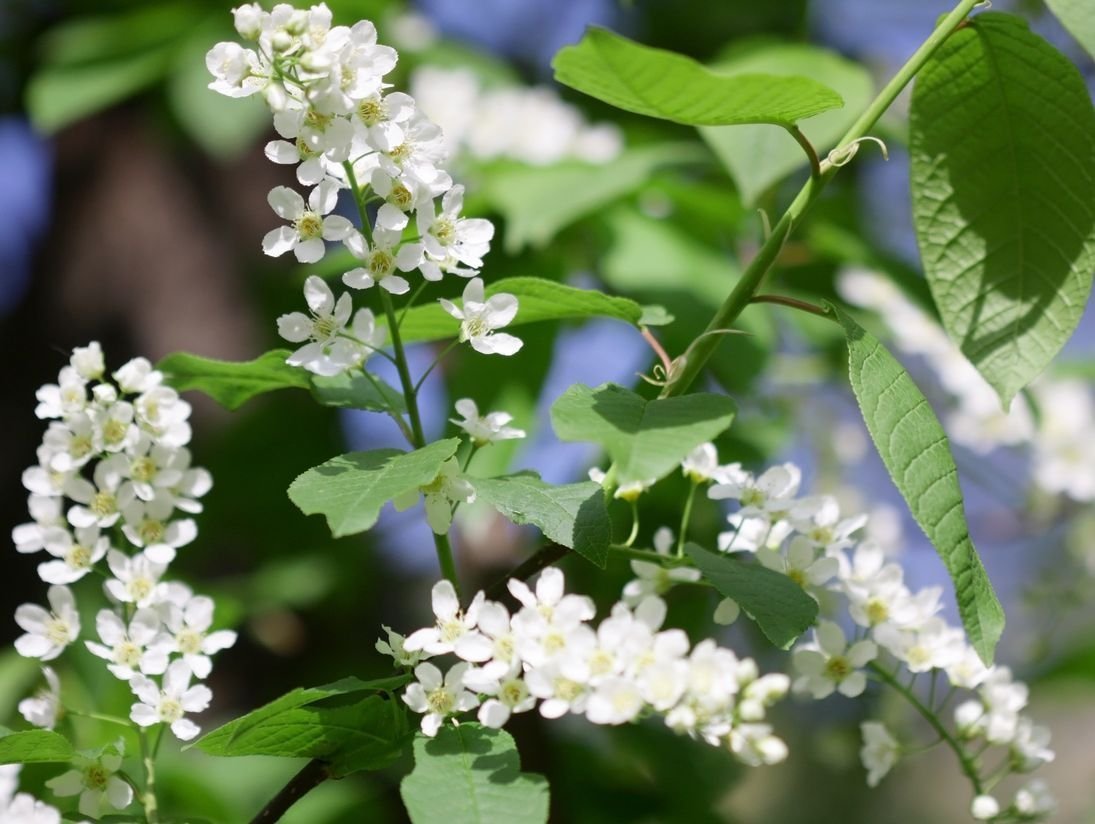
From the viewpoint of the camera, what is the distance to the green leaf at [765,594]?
0.70 meters

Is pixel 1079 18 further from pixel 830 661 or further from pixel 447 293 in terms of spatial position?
pixel 447 293

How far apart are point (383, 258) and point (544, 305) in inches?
5.5

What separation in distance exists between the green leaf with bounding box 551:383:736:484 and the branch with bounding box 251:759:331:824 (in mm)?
282

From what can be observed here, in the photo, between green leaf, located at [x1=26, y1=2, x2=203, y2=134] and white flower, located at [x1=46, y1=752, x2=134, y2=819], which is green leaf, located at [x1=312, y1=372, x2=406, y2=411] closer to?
white flower, located at [x1=46, y1=752, x2=134, y2=819]

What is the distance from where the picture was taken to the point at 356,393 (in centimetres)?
84

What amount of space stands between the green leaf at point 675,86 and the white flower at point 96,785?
0.52m

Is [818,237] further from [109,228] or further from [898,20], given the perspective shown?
[109,228]

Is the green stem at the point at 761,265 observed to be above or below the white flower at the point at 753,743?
above

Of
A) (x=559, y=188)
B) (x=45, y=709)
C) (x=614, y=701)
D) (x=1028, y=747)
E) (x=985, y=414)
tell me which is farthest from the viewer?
(x=985, y=414)

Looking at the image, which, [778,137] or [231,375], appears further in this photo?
[778,137]

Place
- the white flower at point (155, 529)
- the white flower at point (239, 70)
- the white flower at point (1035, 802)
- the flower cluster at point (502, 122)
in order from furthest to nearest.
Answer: the flower cluster at point (502, 122) < the white flower at point (1035, 802) < the white flower at point (155, 529) < the white flower at point (239, 70)

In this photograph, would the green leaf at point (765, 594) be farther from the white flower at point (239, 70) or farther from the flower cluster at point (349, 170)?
the white flower at point (239, 70)

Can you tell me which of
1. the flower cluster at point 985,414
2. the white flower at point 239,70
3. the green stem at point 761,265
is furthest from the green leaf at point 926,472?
the flower cluster at point 985,414

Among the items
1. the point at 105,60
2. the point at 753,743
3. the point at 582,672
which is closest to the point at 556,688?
the point at 582,672
